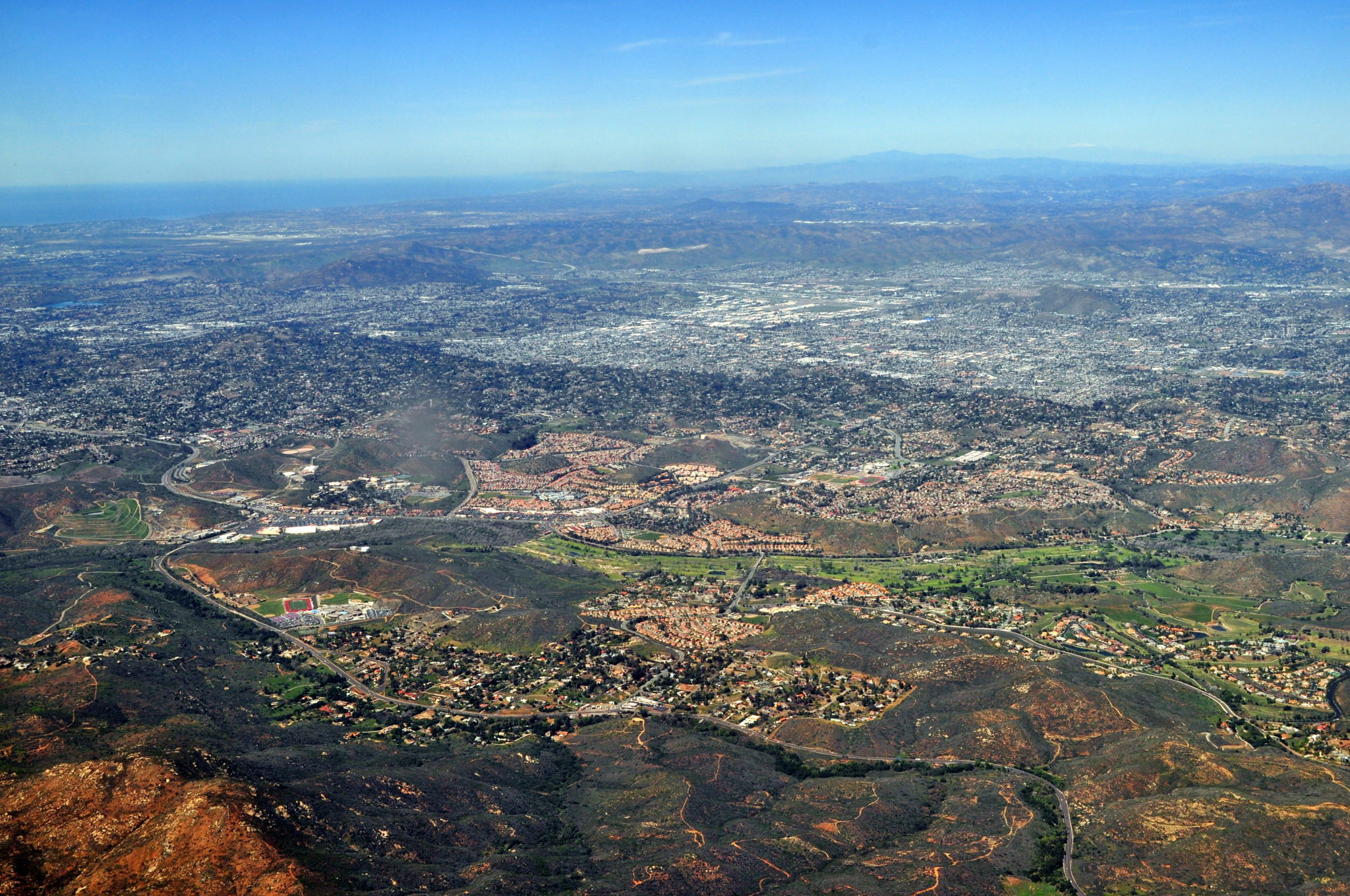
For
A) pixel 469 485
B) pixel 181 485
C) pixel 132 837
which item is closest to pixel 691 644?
pixel 132 837

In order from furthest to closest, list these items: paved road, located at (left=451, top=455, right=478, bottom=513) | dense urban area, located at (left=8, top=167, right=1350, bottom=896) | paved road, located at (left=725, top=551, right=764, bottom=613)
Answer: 1. paved road, located at (left=451, top=455, right=478, bottom=513)
2. paved road, located at (left=725, top=551, right=764, bottom=613)
3. dense urban area, located at (left=8, top=167, right=1350, bottom=896)

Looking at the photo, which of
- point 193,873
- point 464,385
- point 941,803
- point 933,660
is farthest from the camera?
point 464,385

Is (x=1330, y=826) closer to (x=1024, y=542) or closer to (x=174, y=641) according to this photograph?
(x=1024, y=542)

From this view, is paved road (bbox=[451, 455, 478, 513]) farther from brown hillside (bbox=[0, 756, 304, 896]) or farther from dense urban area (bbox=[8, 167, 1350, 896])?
brown hillside (bbox=[0, 756, 304, 896])

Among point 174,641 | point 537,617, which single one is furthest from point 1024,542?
point 174,641

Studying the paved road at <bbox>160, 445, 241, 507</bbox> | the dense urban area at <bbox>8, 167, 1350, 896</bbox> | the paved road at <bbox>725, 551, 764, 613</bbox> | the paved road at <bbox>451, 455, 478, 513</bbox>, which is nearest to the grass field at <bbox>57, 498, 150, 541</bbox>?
the dense urban area at <bbox>8, 167, 1350, 896</bbox>

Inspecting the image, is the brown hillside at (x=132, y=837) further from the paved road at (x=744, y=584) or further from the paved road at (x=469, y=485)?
the paved road at (x=469, y=485)

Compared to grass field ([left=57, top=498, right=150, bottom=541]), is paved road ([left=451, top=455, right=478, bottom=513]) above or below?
below

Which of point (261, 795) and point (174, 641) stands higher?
point (261, 795)
